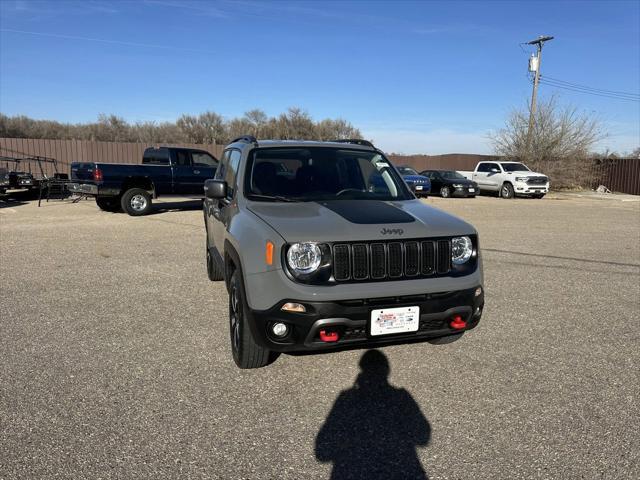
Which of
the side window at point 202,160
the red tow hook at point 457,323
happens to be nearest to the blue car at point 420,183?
the side window at point 202,160

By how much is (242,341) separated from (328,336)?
773 millimetres

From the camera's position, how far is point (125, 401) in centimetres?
336

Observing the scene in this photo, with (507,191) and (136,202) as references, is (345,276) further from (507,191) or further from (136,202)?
(507,191)

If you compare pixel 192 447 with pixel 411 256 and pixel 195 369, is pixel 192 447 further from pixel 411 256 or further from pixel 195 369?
pixel 411 256

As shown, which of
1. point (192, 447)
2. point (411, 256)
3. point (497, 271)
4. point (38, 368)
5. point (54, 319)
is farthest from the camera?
point (497, 271)

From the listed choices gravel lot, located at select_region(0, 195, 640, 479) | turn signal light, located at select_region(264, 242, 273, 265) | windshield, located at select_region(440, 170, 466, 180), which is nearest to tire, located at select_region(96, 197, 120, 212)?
gravel lot, located at select_region(0, 195, 640, 479)

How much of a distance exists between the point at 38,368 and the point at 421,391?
2950 millimetres

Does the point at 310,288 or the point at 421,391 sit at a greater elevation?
the point at 310,288

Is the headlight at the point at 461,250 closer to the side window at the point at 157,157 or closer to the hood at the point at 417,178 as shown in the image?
the side window at the point at 157,157

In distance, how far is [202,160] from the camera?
49.2 ft

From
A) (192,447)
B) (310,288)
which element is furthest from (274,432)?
(310,288)

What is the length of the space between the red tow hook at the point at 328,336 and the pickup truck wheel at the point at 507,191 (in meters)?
23.1

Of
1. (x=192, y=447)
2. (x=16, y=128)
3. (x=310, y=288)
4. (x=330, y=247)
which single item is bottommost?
(x=192, y=447)

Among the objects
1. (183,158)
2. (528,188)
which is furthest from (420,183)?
(183,158)
